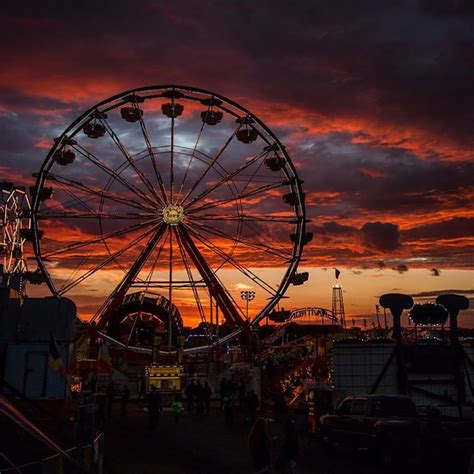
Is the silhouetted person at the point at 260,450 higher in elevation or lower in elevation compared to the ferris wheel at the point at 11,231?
lower

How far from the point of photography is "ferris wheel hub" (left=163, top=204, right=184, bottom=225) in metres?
33.0

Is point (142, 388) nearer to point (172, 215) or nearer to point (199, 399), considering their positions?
point (199, 399)

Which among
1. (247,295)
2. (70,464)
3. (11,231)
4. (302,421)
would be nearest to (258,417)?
(70,464)

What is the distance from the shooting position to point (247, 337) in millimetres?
33750

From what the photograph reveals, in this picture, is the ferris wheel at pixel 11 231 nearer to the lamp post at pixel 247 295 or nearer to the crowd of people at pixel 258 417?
the crowd of people at pixel 258 417

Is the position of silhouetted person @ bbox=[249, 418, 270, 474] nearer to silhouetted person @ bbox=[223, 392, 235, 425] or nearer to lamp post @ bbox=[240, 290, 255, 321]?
silhouetted person @ bbox=[223, 392, 235, 425]

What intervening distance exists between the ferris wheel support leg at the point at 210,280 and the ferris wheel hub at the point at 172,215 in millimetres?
389

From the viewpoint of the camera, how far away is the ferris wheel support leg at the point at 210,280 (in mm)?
32969

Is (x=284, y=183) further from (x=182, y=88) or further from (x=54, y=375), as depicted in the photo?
(x=54, y=375)

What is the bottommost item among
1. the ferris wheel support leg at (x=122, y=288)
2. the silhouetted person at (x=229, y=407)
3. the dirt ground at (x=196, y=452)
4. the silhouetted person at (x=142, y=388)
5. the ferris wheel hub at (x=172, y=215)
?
the dirt ground at (x=196, y=452)

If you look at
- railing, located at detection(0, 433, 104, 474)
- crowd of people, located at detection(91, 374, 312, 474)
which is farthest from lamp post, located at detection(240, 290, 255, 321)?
railing, located at detection(0, 433, 104, 474)

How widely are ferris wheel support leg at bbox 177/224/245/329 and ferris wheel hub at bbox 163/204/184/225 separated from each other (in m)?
0.39

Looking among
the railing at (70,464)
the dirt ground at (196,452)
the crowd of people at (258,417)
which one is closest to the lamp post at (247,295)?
the crowd of people at (258,417)

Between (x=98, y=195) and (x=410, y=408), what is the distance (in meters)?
21.3
